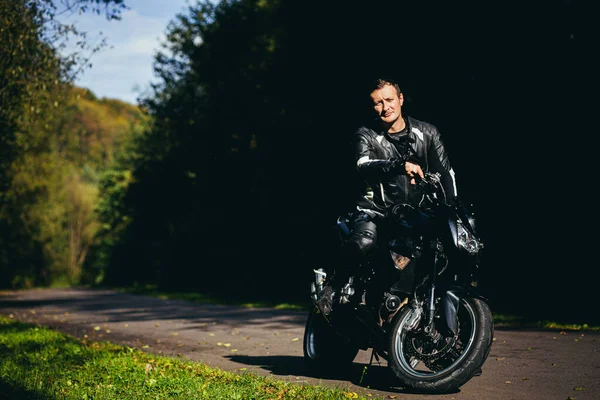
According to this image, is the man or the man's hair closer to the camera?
the man

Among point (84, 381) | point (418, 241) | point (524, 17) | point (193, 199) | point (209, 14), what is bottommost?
point (84, 381)

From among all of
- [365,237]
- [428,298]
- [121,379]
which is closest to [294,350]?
[121,379]

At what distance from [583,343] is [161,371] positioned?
4.17 metres

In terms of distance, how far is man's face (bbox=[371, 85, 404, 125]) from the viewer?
17.9 feet

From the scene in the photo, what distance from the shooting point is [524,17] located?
46.6 feet

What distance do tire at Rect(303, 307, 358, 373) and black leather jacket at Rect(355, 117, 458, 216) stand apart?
124 centimetres

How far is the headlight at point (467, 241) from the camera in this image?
470 cm

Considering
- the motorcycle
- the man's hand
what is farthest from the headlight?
the man's hand

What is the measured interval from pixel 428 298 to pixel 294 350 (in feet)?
10.4

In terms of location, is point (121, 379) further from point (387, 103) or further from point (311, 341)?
point (387, 103)

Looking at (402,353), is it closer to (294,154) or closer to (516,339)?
(516,339)

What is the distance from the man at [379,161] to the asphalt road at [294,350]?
975 mm

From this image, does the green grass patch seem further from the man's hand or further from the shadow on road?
the man's hand

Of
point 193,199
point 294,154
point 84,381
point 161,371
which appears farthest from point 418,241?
point 193,199
